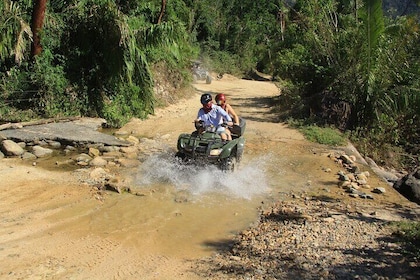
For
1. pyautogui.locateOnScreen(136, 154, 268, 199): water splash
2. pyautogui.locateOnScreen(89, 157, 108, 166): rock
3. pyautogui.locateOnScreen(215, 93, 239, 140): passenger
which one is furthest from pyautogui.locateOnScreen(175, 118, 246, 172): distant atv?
pyautogui.locateOnScreen(89, 157, 108, 166): rock

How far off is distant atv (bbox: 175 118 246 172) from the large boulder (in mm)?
3414

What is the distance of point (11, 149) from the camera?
8273mm

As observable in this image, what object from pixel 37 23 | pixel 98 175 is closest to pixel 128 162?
pixel 98 175

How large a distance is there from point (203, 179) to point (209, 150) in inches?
22.1

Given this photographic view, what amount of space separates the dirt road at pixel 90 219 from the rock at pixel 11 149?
35 centimetres

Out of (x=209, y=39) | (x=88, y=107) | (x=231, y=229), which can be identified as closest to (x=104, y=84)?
(x=88, y=107)

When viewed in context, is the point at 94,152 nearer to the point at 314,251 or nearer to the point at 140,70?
the point at 140,70

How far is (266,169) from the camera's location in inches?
340

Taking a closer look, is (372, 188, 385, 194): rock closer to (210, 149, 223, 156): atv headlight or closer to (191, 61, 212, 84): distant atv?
(210, 149, 223, 156): atv headlight

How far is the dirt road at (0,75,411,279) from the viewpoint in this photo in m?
4.51

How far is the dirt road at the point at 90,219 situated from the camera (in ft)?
14.8

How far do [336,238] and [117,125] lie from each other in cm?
778

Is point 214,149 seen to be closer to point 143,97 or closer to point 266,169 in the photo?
point 266,169

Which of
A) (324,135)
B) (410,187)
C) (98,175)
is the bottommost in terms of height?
(410,187)
